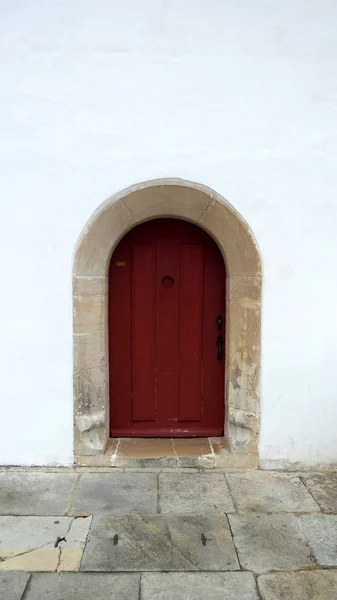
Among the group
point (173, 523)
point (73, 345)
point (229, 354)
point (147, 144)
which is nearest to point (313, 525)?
point (173, 523)

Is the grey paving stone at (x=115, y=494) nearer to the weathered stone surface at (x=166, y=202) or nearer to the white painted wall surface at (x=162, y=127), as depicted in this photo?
the white painted wall surface at (x=162, y=127)

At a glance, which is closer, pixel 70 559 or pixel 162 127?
pixel 70 559

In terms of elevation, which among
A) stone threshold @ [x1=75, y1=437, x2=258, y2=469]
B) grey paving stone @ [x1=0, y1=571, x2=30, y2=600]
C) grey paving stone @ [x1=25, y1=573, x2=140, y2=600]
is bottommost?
grey paving stone @ [x1=25, y1=573, x2=140, y2=600]

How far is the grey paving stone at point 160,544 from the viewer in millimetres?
2445

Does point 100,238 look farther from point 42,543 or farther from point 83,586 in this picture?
point 83,586

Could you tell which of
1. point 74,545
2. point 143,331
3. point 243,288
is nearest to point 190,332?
point 143,331

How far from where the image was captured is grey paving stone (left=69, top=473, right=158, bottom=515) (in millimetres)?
2939

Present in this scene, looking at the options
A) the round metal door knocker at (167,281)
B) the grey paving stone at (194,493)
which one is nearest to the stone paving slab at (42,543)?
the grey paving stone at (194,493)

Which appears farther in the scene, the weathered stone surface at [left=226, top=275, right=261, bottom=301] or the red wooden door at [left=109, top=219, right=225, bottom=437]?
the red wooden door at [left=109, top=219, right=225, bottom=437]

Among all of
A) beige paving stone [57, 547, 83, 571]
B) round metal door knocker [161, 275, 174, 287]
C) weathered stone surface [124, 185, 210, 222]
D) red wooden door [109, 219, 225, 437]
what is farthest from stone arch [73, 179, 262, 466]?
beige paving stone [57, 547, 83, 571]

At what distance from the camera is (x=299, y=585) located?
91.0 inches

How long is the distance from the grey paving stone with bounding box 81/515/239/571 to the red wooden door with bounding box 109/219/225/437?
1.06 metres

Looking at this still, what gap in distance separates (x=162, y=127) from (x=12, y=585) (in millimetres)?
2786

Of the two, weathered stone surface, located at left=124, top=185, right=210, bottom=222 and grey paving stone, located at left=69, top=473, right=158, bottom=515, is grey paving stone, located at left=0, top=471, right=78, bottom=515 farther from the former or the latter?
weathered stone surface, located at left=124, top=185, right=210, bottom=222
